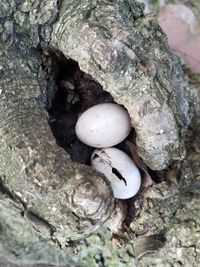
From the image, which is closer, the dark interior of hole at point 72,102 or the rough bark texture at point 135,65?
the rough bark texture at point 135,65

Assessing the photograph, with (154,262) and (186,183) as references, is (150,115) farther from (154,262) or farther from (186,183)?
(154,262)

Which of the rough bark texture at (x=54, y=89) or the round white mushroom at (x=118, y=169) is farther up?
the rough bark texture at (x=54, y=89)

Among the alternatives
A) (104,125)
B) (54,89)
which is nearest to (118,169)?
(104,125)

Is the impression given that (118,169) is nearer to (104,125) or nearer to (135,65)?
(104,125)

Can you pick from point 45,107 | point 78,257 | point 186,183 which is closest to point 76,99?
point 45,107
